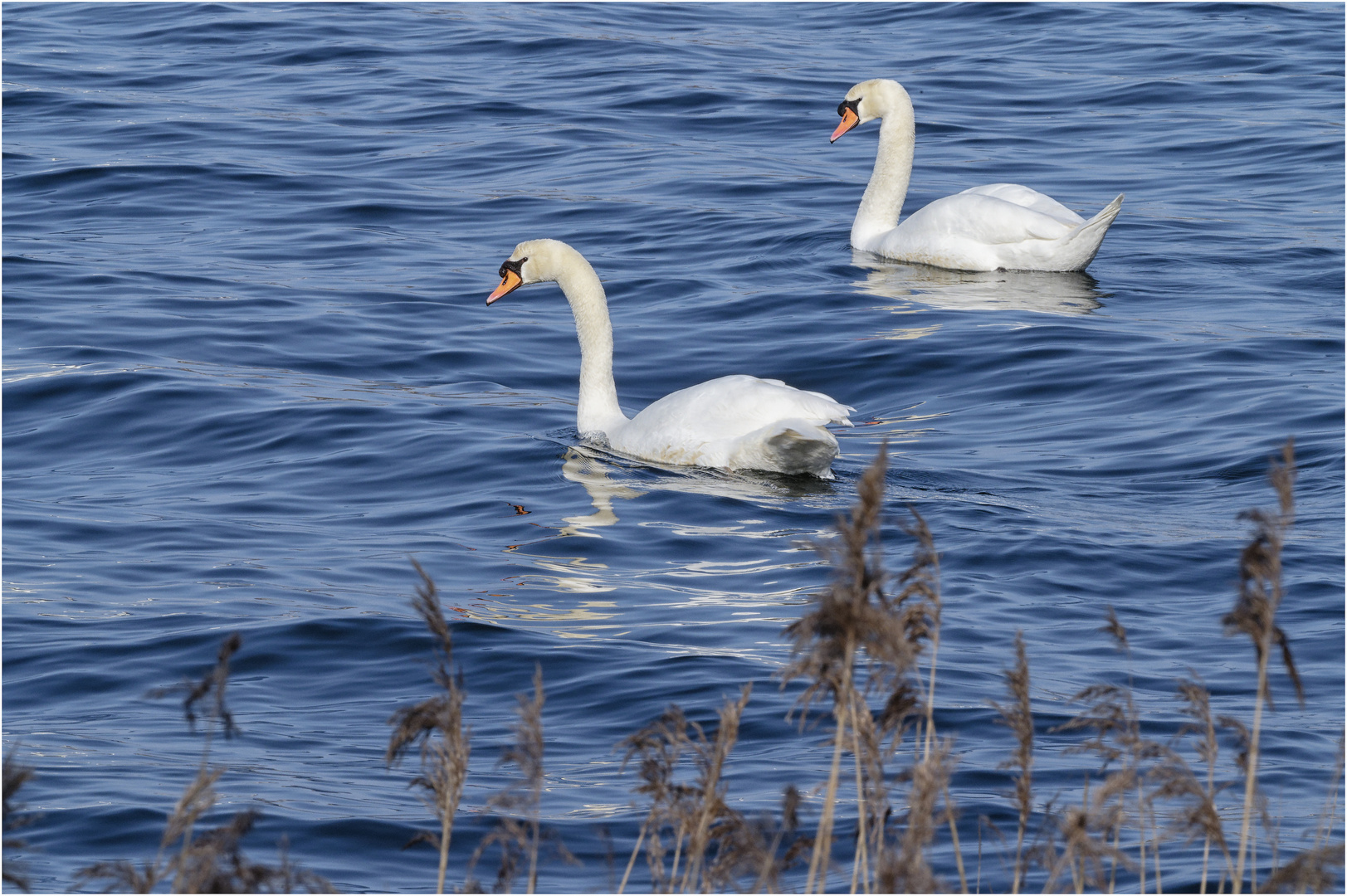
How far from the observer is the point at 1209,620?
6816 millimetres

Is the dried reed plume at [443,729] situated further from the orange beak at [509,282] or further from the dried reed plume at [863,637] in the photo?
the orange beak at [509,282]

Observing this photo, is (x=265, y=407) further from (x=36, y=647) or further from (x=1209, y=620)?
(x=1209, y=620)

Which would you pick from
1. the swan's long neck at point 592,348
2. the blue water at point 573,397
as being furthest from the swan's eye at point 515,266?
the blue water at point 573,397

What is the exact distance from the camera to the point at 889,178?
14812 mm

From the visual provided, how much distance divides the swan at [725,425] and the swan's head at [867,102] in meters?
6.19

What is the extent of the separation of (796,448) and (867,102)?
25.1 feet

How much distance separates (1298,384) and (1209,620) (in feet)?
Result: 12.7

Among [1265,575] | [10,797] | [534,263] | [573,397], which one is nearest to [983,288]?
[573,397]


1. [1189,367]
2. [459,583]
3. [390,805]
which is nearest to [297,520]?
[459,583]

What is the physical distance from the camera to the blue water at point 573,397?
5895 millimetres

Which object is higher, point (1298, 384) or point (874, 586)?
point (874, 586)

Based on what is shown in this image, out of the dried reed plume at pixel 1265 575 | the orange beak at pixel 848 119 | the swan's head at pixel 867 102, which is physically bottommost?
the orange beak at pixel 848 119

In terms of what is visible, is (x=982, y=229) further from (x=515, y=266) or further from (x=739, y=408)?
(x=739, y=408)

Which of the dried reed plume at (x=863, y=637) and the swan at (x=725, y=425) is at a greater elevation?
the dried reed plume at (x=863, y=637)
